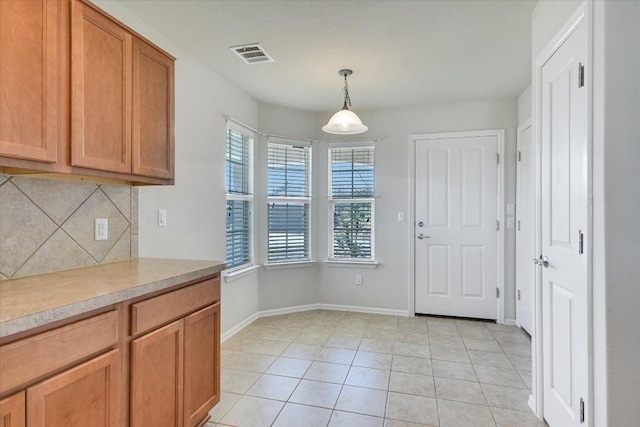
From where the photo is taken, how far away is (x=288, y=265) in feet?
13.4

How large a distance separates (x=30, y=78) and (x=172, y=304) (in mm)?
1056

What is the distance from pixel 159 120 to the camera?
1.98m

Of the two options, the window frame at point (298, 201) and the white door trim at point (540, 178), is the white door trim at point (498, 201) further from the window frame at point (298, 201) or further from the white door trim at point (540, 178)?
the white door trim at point (540, 178)

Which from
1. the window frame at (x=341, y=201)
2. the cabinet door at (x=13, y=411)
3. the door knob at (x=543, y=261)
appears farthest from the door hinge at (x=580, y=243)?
the window frame at (x=341, y=201)

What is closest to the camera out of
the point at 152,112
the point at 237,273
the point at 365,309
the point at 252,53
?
the point at 152,112

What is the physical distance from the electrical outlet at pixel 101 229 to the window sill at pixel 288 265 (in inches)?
82.7

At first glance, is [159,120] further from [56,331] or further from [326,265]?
[326,265]

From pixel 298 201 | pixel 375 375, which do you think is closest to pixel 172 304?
pixel 375 375

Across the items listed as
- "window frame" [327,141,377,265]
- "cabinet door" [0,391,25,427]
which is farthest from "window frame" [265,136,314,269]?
"cabinet door" [0,391,25,427]

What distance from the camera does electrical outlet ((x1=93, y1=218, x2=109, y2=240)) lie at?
1.92 m

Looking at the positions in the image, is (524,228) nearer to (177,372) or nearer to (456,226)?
(456,226)

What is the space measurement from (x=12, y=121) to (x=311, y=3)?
1612mm

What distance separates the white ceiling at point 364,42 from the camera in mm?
2105

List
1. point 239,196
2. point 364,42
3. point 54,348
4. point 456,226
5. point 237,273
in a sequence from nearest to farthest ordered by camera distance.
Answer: point 54,348
point 364,42
point 237,273
point 239,196
point 456,226
